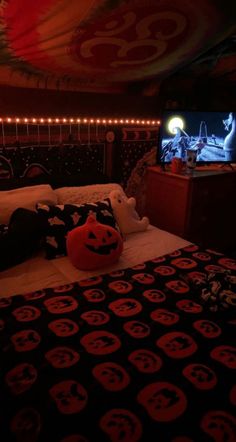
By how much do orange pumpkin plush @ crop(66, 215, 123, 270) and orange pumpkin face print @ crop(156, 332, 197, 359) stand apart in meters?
0.63

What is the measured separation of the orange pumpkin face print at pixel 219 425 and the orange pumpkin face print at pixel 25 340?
2.01 feet

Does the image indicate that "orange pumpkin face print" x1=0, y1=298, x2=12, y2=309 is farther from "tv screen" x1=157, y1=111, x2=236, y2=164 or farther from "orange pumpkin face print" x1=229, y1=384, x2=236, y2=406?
"tv screen" x1=157, y1=111, x2=236, y2=164

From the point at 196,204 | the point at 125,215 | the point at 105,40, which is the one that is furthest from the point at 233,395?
the point at 196,204

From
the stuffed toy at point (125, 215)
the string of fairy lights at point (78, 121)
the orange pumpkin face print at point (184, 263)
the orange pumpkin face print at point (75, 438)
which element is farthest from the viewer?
the string of fairy lights at point (78, 121)

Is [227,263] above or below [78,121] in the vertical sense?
below

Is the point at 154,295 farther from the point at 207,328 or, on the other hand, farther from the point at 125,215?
the point at 125,215

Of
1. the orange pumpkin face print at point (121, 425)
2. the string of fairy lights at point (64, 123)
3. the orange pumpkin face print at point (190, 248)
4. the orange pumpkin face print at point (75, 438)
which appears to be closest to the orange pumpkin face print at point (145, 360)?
the orange pumpkin face print at point (121, 425)

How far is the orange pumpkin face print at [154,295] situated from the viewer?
1505mm

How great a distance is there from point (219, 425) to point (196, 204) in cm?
215

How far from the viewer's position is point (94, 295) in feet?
5.02

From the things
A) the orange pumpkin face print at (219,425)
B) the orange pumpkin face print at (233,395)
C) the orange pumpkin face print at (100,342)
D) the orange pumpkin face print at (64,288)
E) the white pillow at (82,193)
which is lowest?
the orange pumpkin face print at (219,425)

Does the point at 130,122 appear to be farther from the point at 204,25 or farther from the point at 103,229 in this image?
the point at 103,229

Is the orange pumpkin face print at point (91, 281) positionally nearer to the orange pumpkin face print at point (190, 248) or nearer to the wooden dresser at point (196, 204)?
the orange pumpkin face print at point (190, 248)

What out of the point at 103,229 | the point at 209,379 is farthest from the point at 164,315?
the point at 103,229
